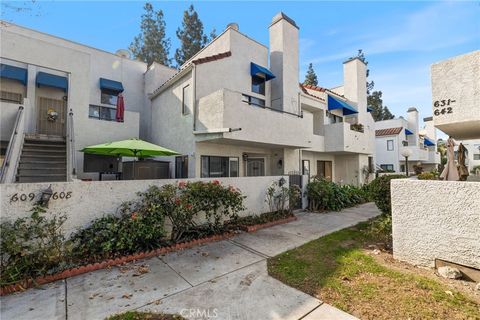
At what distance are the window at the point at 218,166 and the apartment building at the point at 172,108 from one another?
60mm

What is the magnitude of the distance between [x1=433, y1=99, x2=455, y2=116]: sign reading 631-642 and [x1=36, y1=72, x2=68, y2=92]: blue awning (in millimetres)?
17052

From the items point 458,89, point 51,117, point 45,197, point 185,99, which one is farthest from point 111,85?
point 458,89

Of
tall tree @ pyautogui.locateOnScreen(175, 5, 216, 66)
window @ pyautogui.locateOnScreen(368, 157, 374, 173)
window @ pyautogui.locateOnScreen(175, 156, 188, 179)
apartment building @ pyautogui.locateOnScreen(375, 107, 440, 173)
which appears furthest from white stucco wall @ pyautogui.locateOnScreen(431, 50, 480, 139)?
tall tree @ pyautogui.locateOnScreen(175, 5, 216, 66)

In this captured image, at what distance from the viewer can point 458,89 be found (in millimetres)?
5633

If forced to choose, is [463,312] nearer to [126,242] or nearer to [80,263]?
[126,242]

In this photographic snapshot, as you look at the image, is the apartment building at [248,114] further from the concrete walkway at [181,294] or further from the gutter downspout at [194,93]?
the concrete walkway at [181,294]

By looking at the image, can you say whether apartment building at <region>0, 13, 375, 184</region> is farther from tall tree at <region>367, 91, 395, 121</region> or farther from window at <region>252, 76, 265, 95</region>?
tall tree at <region>367, 91, 395, 121</region>

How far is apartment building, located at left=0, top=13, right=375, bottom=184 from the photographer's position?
10.5 meters

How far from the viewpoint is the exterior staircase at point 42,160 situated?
8.83 metres

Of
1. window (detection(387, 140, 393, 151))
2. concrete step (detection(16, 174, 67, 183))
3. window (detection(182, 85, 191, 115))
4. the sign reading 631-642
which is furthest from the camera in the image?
window (detection(387, 140, 393, 151))

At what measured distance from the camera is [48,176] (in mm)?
9070

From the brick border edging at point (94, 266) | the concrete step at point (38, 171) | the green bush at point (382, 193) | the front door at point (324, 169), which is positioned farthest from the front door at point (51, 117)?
the front door at point (324, 169)

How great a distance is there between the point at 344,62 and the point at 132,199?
21.9 m

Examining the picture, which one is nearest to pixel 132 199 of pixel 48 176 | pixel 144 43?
pixel 48 176
